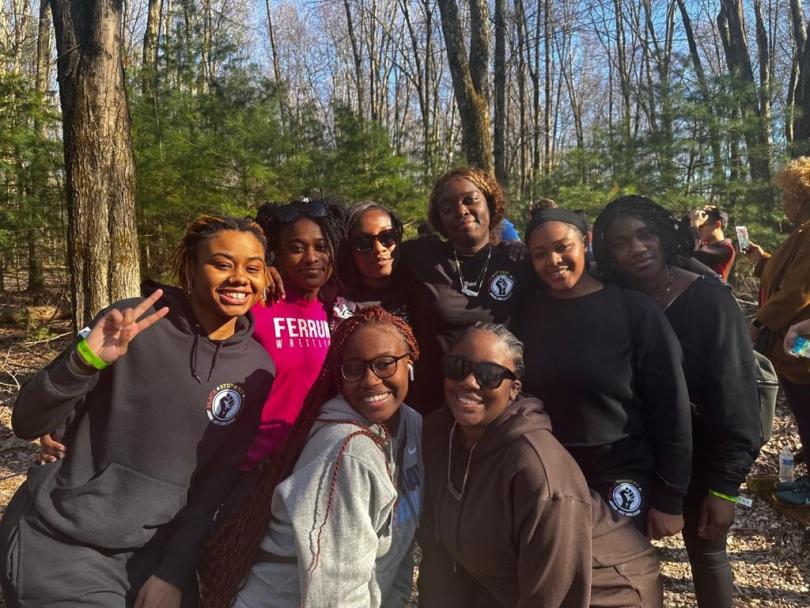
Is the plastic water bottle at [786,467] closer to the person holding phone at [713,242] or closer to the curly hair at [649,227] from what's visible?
the person holding phone at [713,242]

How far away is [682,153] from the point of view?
33.9 feet

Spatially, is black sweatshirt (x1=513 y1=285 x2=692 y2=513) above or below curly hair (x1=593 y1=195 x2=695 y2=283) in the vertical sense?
below

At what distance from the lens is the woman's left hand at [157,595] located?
6.39 ft

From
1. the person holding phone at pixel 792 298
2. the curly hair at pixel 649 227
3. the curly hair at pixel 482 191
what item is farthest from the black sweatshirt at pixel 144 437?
the person holding phone at pixel 792 298

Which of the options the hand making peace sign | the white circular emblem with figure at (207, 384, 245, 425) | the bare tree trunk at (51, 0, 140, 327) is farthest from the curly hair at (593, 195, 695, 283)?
the bare tree trunk at (51, 0, 140, 327)

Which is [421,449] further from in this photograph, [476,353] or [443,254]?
[443,254]

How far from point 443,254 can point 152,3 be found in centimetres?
1637

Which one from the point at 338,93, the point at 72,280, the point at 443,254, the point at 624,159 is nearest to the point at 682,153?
the point at 624,159

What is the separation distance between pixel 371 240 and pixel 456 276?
0.46 m

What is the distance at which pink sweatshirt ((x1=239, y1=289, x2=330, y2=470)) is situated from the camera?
2.37 metres

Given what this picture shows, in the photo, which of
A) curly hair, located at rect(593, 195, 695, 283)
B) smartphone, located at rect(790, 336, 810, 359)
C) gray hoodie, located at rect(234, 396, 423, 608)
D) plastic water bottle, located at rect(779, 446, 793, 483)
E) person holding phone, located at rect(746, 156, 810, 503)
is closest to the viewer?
gray hoodie, located at rect(234, 396, 423, 608)

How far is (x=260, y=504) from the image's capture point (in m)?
1.94

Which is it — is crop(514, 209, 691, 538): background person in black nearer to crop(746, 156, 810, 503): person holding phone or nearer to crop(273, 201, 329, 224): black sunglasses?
crop(273, 201, 329, 224): black sunglasses

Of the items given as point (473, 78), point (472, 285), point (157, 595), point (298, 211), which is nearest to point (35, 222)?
point (473, 78)
